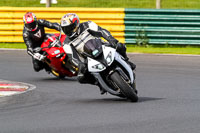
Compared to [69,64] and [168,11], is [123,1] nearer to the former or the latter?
[168,11]

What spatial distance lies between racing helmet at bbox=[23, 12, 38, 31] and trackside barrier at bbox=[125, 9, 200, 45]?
5308mm

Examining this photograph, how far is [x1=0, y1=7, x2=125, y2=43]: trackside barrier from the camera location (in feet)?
58.2

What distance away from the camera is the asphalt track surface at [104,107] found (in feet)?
22.6

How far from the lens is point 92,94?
402 inches

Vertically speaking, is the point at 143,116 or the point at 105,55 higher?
the point at 105,55

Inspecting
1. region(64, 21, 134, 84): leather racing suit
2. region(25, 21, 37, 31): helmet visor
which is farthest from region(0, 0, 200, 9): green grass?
region(64, 21, 134, 84): leather racing suit

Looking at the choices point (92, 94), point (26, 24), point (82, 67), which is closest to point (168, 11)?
point (26, 24)

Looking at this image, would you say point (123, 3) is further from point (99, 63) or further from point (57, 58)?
point (99, 63)

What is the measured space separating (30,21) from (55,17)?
5.70m

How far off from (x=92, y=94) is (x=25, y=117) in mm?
2652

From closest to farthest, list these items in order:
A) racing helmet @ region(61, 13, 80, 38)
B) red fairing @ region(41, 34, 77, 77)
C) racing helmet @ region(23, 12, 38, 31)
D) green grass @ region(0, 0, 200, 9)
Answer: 1. racing helmet @ region(61, 13, 80, 38)
2. red fairing @ region(41, 34, 77, 77)
3. racing helmet @ region(23, 12, 38, 31)
4. green grass @ region(0, 0, 200, 9)

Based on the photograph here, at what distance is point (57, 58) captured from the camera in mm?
12273

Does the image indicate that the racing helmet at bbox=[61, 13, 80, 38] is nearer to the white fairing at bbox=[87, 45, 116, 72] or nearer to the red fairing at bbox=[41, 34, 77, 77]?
the white fairing at bbox=[87, 45, 116, 72]

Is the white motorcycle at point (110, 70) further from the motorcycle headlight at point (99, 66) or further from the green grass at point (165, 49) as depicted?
the green grass at point (165, 49)
